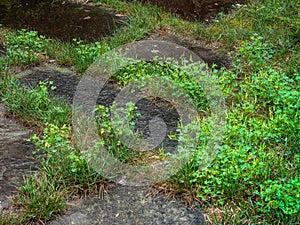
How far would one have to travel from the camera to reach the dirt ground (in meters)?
6.22

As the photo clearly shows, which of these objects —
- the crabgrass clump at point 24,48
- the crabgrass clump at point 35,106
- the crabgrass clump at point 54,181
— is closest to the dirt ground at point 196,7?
the crabgrass clump at point 24,48

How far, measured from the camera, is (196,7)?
654cm

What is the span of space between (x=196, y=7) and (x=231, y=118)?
3.58 meters

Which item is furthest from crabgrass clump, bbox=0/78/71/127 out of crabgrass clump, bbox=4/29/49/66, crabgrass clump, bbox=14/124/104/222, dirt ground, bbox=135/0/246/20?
dirt ground, bbox=135/0/246/20

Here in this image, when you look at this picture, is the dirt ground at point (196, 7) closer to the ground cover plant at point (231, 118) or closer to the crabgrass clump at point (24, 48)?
the ground cover plant at point (231, 118)

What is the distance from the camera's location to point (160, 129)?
3.46 metres

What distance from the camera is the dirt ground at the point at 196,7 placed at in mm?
6223

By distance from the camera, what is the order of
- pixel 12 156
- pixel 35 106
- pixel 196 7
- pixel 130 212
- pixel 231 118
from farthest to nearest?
pixel 196 7, pixel 35 106, pixel 231 118, pixel 12 156, pixel 130 212

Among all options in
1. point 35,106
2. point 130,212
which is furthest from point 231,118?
point 35,106

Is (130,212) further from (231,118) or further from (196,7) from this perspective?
(196,7)

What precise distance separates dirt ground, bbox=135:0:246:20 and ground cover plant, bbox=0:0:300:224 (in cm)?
50

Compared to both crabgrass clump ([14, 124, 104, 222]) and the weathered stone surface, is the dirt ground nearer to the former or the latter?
the weathered stone surface

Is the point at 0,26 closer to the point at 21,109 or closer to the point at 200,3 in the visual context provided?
the point at 21,109

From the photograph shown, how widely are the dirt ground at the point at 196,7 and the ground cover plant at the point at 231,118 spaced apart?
0.50m
